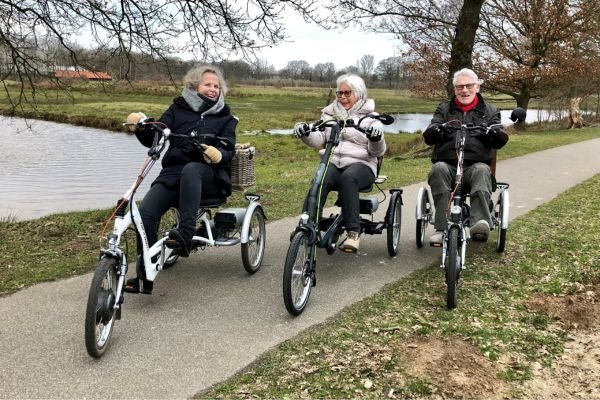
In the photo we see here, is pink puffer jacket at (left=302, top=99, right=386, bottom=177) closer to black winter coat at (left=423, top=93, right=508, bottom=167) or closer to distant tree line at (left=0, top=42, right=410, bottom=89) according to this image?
black winter coat at (left=423, top=93, right=508, bottom=167)

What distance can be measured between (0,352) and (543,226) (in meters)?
5.91

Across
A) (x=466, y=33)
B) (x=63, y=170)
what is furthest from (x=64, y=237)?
(x=63, y=170)

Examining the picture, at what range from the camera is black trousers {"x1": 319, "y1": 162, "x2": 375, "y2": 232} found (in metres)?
4.88

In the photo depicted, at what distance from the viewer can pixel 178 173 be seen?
4.60 m

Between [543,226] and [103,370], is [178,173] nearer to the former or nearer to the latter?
[103,370]

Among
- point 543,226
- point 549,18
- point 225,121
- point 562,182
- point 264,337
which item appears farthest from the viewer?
point 549,18

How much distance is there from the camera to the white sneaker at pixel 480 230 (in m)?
4.86

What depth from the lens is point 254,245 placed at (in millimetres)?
5148

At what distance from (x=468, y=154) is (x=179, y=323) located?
3.05 m

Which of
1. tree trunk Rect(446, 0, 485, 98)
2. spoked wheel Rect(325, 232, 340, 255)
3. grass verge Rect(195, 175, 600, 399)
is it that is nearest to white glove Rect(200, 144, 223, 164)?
spoked wheel Rect(325, 232, 340, 255)

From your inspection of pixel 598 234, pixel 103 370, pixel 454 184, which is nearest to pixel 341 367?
pixel 103 370

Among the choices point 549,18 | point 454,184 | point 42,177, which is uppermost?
point 549,18

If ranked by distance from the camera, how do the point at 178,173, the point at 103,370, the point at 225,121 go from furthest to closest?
the point at 225,121, the point at 178,173, the point at 103,370

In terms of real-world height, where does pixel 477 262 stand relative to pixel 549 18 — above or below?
below
